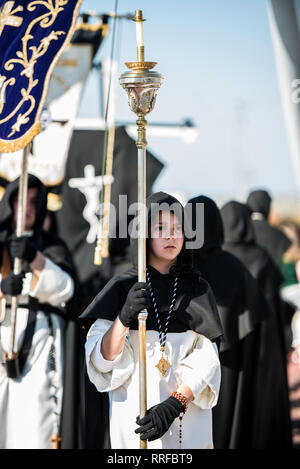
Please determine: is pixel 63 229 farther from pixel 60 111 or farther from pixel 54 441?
pixel 54 441

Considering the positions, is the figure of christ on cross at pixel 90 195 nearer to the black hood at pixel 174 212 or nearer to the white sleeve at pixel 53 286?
the white sleeve at pixel 53 286

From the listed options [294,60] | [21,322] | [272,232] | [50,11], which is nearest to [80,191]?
[272,232]

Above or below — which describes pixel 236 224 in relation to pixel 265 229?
below

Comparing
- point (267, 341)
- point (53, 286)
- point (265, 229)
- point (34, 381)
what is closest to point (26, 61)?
point (53, 286)

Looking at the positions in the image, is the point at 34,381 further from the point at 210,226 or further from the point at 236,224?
the point at 236,224

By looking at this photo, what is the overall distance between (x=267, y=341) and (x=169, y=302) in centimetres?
330

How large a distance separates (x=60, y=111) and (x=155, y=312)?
20.7 feet

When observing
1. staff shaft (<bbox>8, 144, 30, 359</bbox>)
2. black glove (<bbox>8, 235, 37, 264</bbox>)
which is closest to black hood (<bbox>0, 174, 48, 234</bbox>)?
black glove (<bbox>8, 235, 37, 264</bbox>)

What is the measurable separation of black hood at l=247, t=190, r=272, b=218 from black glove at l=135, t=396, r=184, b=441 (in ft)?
17.2

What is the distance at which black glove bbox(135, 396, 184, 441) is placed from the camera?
3973mm

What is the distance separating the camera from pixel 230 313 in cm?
616

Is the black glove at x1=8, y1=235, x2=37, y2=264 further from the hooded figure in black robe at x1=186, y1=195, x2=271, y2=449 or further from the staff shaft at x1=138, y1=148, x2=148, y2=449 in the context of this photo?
the staff shaft at x1=138, y1=148, x2=148, y2=449

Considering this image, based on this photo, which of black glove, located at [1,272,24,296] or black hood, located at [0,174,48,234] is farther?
black hood, located at [0,174,48,234]

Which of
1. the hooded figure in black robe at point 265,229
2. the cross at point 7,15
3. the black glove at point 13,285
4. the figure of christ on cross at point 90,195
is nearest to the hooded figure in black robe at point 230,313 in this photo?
the black glove at point 13,285
